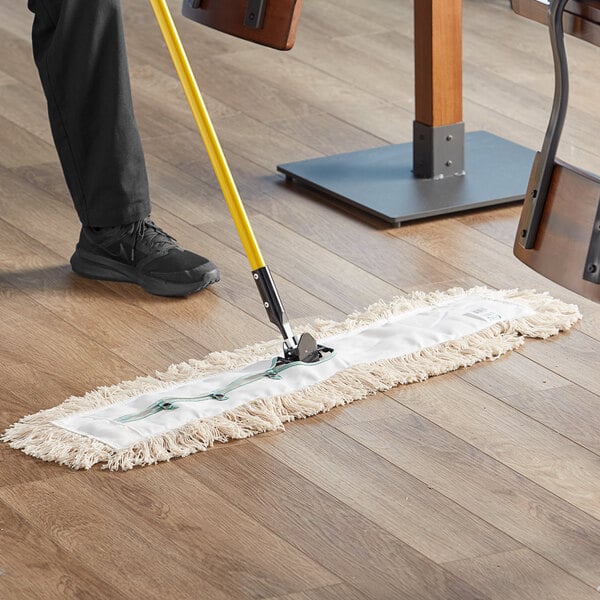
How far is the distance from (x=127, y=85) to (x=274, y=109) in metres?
0.98

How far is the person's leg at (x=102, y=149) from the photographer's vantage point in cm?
220

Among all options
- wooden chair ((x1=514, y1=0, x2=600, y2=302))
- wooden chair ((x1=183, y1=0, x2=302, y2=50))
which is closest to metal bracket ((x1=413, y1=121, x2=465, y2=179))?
wooden chair ((x1=183, y1=0, x2=302, y2=50))

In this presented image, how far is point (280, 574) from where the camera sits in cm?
148

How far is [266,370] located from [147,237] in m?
0.50

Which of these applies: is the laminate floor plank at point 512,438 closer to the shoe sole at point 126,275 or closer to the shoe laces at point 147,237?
the shoe sole at point 126,275

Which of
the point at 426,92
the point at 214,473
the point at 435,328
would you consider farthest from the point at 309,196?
the point at 214,473

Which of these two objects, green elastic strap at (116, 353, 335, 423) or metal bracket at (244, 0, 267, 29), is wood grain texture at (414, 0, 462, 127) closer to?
metal bracket at (244, 0, 267, 29)

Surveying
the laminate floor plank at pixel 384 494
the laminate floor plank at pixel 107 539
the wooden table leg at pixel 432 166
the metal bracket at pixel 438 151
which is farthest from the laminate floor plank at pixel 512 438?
the metal bracket at pixel 438 151

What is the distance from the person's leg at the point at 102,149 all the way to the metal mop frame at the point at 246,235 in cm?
26

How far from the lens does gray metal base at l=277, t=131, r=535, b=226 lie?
2568mm

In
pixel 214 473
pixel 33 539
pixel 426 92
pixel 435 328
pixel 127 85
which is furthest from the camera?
pixel 426 92

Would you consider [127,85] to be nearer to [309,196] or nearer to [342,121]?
[309,196]

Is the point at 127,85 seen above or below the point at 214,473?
above

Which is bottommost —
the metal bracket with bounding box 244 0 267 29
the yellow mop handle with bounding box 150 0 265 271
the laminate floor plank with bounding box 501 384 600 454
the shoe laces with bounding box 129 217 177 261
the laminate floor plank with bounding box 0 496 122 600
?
the laminate floor plank with bounding box 0 496 122 600
